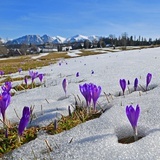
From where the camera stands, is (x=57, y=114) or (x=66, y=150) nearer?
(x=66, y=150)

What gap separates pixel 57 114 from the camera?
2479mm

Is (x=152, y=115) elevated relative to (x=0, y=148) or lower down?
elevated

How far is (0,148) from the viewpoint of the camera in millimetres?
1854

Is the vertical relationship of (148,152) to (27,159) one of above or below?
Answer: above

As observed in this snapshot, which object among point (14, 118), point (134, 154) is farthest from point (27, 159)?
point (14, 118)

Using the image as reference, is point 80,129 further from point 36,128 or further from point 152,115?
point 152,115

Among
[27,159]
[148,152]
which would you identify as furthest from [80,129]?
[148,152]

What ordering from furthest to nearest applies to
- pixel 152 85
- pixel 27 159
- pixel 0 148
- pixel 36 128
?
pixel 152 85 < pixel 36 128 < pixel 0 148 < pixel 27 159

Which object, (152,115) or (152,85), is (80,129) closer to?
(152,115)

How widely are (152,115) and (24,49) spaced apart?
126 meters

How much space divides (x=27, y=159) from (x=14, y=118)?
996 millimetres

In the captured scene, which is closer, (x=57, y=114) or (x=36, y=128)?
(x=36, y=128)

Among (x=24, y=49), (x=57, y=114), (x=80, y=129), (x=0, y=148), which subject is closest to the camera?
(x=0, y=148)

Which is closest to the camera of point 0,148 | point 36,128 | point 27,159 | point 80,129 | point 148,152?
point 148,152
